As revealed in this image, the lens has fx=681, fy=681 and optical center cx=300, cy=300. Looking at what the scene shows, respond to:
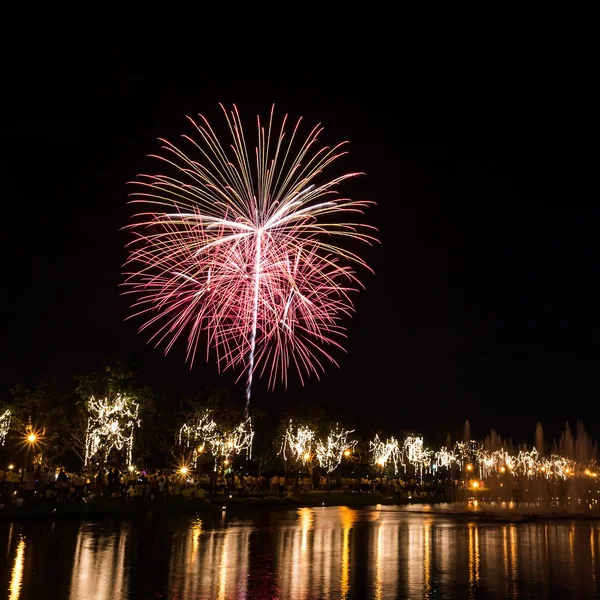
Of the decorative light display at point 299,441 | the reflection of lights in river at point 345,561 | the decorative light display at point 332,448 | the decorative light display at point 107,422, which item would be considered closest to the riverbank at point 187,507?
the decorative light display at point 107,422

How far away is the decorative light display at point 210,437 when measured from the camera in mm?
43344

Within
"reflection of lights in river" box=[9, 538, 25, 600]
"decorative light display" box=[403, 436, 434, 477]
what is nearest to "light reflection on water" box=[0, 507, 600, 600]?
"reflection of lights in river" box=[9, 538, 25, 600]

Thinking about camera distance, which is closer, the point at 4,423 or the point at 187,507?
the point at 187,507

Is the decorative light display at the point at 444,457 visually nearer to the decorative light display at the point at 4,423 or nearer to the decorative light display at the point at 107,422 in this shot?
the decorative light display at the point at 4,423

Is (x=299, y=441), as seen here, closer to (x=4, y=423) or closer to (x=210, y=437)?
(x=210, y=437)

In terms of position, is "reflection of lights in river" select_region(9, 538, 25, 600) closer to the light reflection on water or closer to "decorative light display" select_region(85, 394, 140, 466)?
the light reflection on water

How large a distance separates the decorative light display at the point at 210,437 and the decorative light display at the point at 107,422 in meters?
6.16

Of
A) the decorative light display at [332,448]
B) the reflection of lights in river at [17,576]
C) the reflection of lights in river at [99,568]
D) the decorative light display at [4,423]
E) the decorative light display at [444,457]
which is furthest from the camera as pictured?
the decorative light display at [444,457]

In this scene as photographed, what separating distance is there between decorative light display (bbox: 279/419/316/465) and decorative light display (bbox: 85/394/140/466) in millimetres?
23600

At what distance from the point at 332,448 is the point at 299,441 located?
8.70 meters

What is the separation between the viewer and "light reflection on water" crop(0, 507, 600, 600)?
11914 mm

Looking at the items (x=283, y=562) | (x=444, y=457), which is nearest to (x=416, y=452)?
(x=444, y=457)

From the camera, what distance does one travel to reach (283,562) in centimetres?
1548

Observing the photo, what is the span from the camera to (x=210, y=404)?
46500 millimetres
